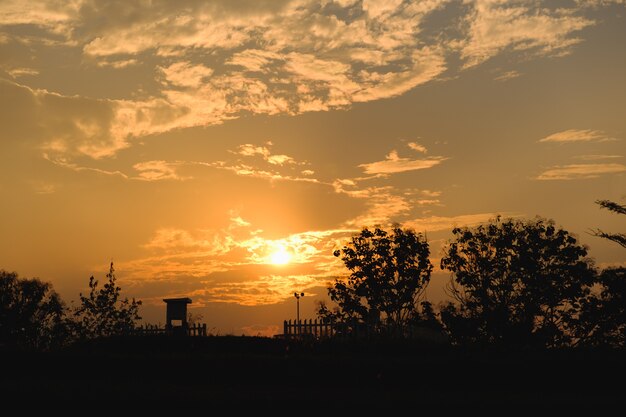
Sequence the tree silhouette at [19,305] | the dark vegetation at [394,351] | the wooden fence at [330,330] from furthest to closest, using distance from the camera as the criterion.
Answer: the tree silhouette at [19,305]
the wooden fence at [330,330]
the dark vegetation at [394,351]

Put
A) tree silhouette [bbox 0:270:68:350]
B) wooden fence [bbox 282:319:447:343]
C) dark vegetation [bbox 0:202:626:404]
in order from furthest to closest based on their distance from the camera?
tree silhouette [bbox 0:270:68:350] → wooden fence [bbox 282:319:447:343] → dark vegetation [bbox 0:202:626:404]

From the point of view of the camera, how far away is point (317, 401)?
1291 cm

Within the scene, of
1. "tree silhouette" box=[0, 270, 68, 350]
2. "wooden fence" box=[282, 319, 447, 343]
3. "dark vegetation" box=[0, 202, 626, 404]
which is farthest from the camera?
"tree silhouette" box=[0, 270, 68, 350]

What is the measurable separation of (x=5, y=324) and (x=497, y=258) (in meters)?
40.9

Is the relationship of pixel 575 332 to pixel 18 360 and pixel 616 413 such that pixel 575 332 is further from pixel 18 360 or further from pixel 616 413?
pixel 18 360

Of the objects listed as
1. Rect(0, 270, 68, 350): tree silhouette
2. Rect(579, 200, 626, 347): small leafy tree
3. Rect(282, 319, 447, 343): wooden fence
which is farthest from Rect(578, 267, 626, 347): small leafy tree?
Rect(0, 270, 68, 350): tree silhouette

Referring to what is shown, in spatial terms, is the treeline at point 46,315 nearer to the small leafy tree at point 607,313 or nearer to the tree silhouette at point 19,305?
the tree silhouette at point 19,305

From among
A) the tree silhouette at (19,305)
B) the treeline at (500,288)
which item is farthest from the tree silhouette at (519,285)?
the tree silhouette at (19,305)

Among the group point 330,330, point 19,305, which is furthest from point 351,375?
point 19,305

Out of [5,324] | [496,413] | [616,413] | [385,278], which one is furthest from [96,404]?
[5,324]

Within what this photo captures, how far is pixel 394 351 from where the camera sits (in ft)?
73.4

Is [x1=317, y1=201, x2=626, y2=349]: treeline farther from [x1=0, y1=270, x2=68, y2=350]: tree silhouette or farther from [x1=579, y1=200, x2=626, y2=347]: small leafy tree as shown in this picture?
[x1=0, y1=270, x2=68, y2=350]: tree silhouette

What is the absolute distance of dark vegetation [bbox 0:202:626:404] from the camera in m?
13.8

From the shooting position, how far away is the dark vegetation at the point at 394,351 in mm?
13781
